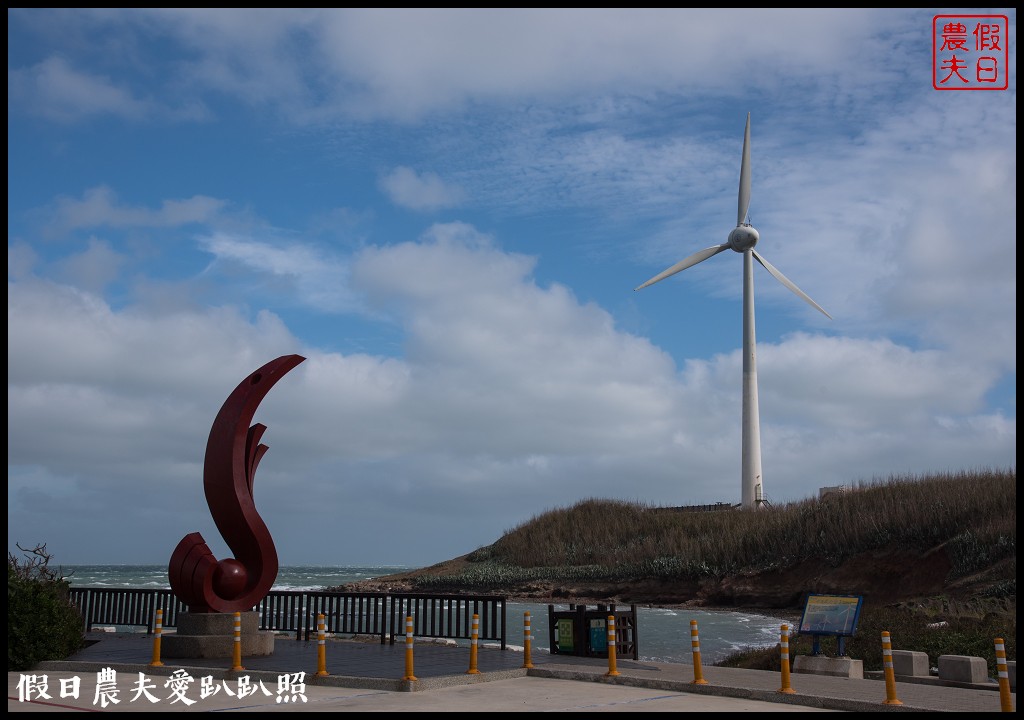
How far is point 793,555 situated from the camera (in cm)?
4831

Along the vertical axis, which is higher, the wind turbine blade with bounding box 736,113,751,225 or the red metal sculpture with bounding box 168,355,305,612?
the wind turbine blade with bounding box 736,113,751,225

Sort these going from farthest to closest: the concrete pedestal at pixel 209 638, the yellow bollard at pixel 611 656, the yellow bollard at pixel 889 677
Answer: the concrete pedestal at pixel 209 638 → the yellow bollard at pixel 611 656 → the yellow bollard at pixel 889 677

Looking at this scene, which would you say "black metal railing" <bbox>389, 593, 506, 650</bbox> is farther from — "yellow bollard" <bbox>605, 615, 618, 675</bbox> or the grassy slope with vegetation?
the grassy slope with vegetation

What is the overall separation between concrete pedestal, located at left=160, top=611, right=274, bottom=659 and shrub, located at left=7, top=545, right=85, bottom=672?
166 centimetres

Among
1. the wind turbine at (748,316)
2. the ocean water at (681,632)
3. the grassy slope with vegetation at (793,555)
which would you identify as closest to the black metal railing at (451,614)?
the ocean water at (681,632)

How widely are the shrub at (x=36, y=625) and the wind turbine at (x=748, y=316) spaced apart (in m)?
43.4

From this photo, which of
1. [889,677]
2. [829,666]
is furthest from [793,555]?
[889,677]

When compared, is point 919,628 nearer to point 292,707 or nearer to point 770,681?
point 770,681

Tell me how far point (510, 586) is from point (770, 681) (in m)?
45.5

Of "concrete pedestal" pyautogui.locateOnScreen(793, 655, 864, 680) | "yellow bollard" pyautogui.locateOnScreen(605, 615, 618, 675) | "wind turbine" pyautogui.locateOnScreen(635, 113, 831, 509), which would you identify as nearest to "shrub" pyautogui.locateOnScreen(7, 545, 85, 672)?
"yellow bollard" pyautogui.locateOnScreen(605, 615, 618, 675)

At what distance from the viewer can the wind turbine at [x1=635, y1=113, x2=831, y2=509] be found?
5519 centimetres

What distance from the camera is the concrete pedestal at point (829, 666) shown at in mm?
15391

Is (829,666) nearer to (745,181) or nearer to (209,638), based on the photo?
(209,638)

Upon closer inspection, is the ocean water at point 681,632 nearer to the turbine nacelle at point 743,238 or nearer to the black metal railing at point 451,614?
the black metal railing at point 451,614
